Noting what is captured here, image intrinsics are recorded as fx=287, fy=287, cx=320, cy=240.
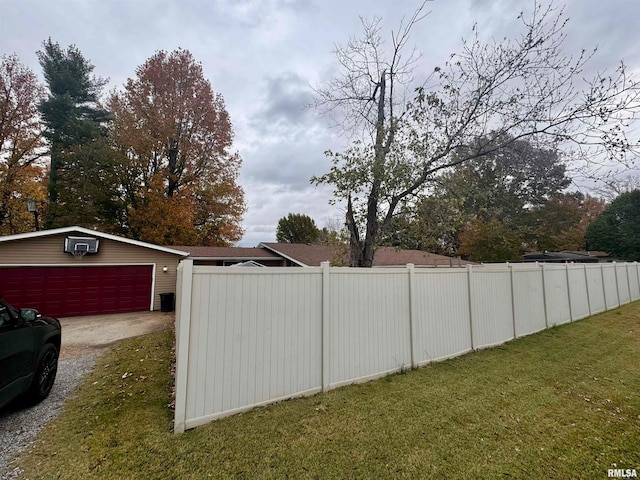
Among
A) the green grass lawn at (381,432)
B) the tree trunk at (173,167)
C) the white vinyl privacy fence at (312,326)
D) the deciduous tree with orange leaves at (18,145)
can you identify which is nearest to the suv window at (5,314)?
the green grass lawn at (381,432)

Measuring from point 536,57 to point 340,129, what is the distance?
454 cm

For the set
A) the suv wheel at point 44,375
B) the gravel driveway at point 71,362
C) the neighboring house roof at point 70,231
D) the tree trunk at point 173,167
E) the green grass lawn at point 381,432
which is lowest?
the gravel driveway at point 71,362

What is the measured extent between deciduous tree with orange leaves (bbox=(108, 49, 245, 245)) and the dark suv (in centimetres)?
1329

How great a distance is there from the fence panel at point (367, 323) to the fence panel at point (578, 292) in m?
7.41

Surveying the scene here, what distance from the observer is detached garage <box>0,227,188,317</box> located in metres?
9.34

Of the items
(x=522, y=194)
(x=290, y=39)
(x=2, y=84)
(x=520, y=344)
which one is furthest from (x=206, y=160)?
(x=520, y=344)

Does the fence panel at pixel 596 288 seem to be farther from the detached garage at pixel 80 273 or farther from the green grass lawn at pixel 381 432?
the detached garage at pixel 80 273

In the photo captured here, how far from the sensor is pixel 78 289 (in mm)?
9992

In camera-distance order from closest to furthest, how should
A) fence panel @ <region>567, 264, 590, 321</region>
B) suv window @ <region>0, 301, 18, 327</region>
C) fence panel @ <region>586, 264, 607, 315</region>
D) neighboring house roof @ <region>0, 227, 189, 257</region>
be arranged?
suv window @ <region>0, 301, 18, 327</region> < fence panel @ <region>567, 264, 590, 321</region> < neighboring house roof @ <region>0, 227, 189, 257</region> < fence panel @ <region>586, 264, 607, 315</region>

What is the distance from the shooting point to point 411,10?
6465 millimetres

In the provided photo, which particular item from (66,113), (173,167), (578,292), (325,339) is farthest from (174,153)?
(578,292)

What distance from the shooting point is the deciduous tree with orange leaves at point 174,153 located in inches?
640

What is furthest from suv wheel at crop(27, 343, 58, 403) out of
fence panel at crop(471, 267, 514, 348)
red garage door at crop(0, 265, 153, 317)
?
red garage door at crop(0, 265, 153, 317)

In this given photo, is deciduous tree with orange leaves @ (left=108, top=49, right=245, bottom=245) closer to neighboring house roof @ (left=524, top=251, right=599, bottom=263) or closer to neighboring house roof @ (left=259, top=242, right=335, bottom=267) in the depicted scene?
neighboring house roof @ (left=259, top=242, right=335, bottom=267)
